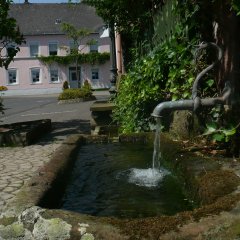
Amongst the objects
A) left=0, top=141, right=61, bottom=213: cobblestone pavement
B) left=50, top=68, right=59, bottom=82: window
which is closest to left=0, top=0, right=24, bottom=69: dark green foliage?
left=0, top=141, right=61, bottom=213: cobblestone pavement

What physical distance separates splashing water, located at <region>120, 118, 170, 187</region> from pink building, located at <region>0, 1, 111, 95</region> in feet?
149

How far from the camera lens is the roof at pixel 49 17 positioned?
1998 inches

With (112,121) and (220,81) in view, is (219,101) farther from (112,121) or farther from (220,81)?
(112,121)

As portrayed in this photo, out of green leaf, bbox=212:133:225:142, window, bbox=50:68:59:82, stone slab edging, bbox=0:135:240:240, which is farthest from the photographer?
window, bbox=50:68:59:82

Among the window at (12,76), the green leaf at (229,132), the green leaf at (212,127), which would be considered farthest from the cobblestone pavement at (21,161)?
the window at (12,76)

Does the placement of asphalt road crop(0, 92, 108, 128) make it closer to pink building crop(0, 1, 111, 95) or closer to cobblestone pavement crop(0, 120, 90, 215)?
cobblestone pavement crop(0, 120, 90, 215)

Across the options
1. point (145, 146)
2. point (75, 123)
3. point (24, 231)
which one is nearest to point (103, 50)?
point (75, 123)

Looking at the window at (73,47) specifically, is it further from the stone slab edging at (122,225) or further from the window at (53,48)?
the stone slab edging at (122,225)

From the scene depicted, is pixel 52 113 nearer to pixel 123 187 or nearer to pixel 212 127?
pixel 123 187

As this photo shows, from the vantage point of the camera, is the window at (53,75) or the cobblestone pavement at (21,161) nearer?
the cobblestone pavement at (21,161)

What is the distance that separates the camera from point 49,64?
5097cm

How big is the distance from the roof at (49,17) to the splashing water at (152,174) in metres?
45.6

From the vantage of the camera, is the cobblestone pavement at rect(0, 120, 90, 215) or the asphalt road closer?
the cobblestone pavement at rect(0, 120, 90, 215)

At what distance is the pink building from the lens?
50594 millimetres
